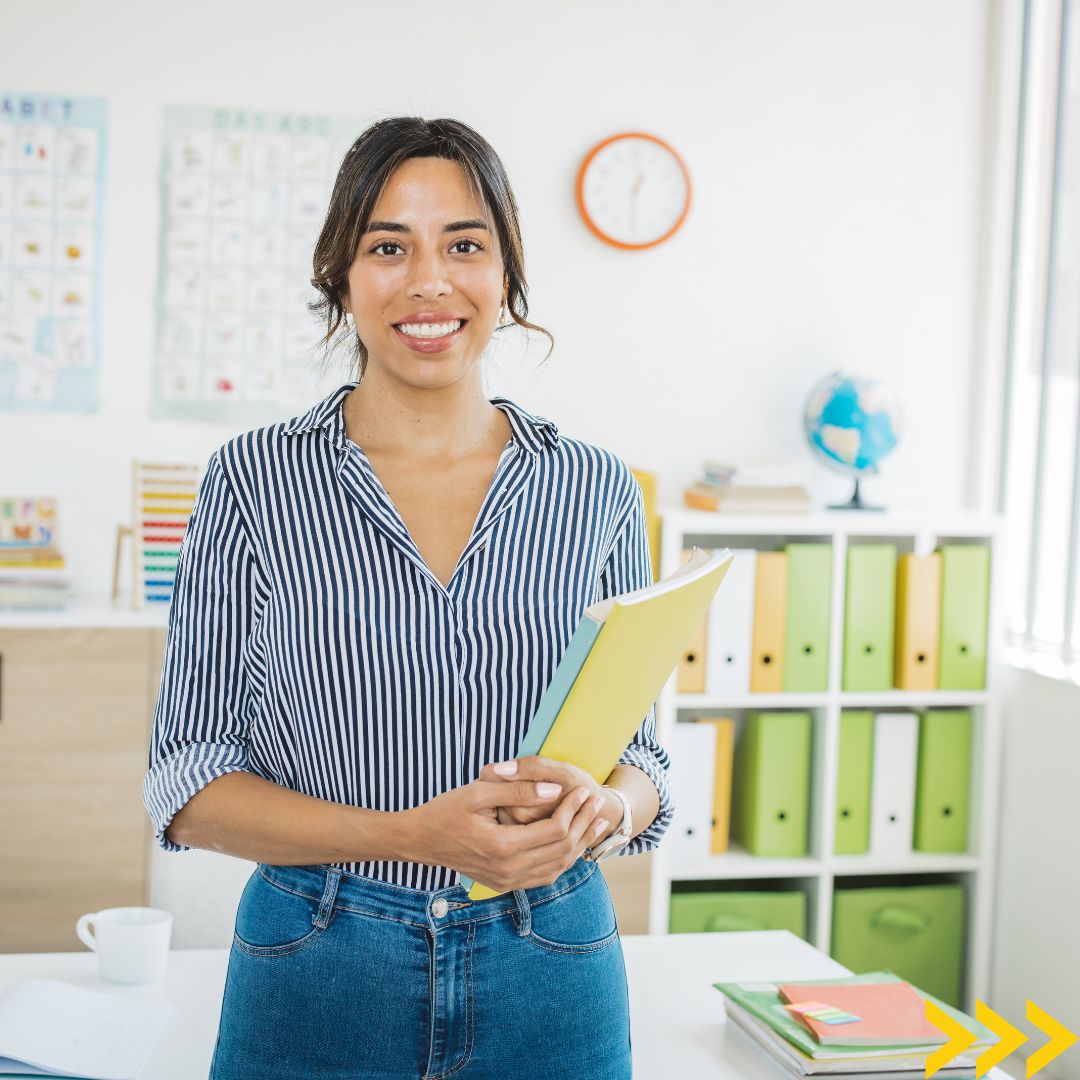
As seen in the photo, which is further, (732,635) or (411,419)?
(732,635)

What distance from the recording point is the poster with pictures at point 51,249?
3.09 metres

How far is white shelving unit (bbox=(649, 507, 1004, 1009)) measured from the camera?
3.11 meters

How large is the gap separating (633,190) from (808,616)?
116 cm

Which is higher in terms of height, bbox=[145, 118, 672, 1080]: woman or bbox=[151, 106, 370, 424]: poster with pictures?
bbox=[151, 106, 370, 424]: poster with pictures

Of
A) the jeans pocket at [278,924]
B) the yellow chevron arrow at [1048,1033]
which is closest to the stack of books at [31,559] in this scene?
the jeans pocket at [278,924]

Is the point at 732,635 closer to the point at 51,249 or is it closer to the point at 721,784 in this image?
the point at 721,784

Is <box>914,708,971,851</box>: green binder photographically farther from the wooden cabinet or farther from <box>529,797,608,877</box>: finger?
<box>529,797,608,877</box>: finger

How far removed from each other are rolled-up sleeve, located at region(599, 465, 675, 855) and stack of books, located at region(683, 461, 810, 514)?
1765mm

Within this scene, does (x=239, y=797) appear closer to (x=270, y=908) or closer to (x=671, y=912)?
(x=270, y=908)

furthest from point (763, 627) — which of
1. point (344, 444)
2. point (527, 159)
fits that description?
point (344, 444)

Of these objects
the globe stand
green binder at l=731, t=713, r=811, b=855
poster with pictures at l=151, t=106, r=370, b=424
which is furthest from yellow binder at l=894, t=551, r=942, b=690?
poster with pictures at l=151, t=106, r=370, b=424

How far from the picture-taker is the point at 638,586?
1.36 m

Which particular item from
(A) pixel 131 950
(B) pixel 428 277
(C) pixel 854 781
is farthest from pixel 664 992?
(C) pixel 854 781

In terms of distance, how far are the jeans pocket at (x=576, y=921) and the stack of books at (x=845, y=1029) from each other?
22 cm
